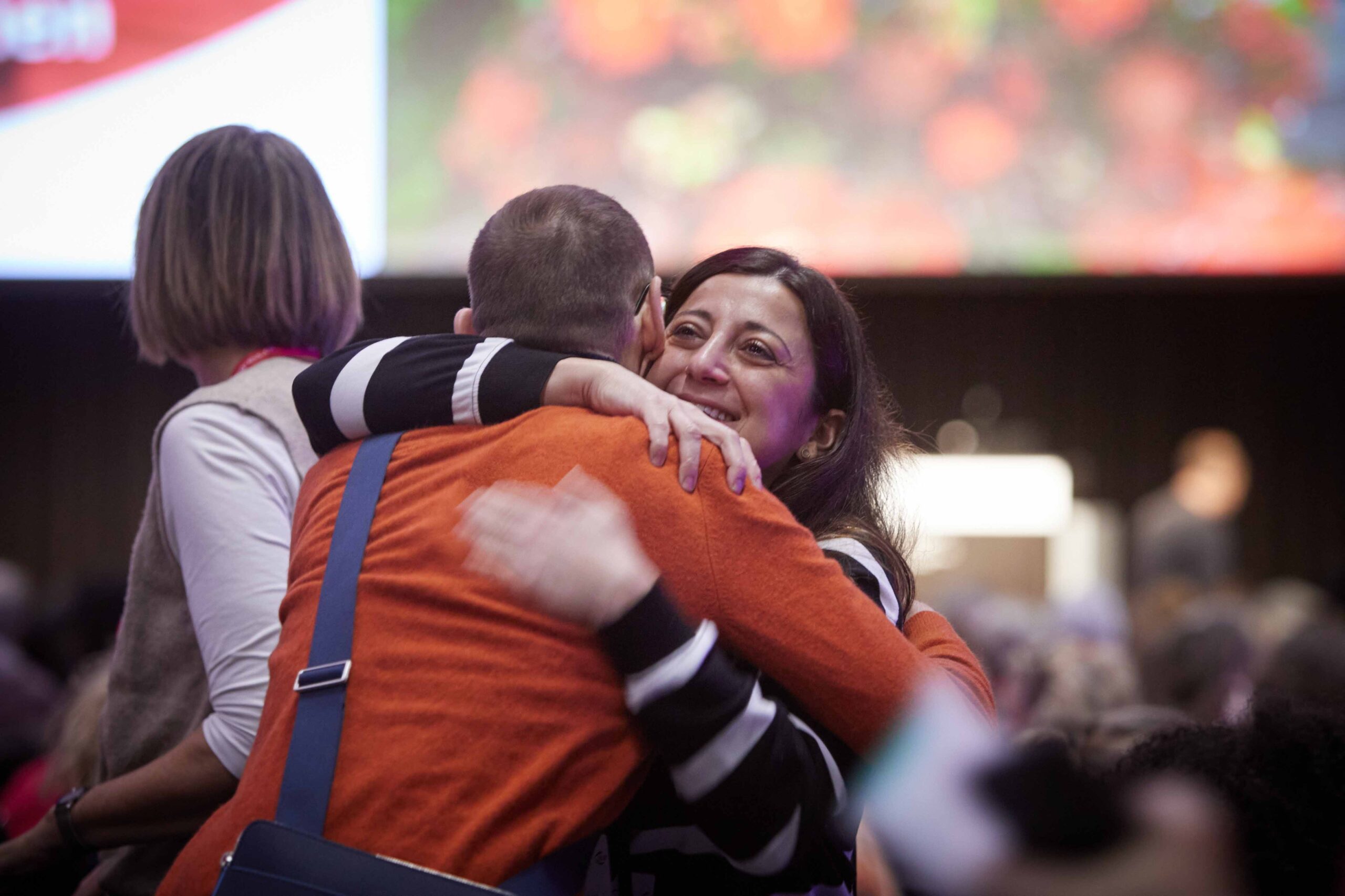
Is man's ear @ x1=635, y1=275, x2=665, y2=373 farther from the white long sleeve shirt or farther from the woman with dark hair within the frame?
the white long sleeve shirt

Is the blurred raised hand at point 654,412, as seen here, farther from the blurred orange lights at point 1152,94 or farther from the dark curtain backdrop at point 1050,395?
the dark curtain backdrop at point 1050,395

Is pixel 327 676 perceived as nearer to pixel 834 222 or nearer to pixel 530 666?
pixel 530 666

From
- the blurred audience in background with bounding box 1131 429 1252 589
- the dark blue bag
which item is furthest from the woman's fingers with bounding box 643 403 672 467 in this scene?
the blurred audience in background with bounding box 1131 429 1252 589

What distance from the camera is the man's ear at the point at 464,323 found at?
1.15m

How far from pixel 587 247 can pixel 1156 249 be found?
186 inches

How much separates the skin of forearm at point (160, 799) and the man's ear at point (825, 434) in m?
0.71

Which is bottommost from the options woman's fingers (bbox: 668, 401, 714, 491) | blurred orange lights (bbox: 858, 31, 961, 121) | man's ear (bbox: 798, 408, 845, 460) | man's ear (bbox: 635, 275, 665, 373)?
man's ear (bbox: 798, 408, 845, 460)

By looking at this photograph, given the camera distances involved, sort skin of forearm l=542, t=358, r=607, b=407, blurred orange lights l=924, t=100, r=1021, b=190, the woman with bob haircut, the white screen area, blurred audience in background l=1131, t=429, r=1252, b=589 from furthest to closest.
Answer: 1. blurred audience in background l=1131, t=429, r=1252, b=589
2. blurred orange lights l=924, t=100, r=1021, b=190
3. the white screen area
4. the woman with bob haircut
5. skin of forearm l=542, t=358, r=607, b=407

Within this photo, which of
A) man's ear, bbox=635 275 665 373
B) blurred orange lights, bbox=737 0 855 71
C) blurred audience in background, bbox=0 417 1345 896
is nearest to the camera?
blurred audience in background, bbox=0 417 1345 896

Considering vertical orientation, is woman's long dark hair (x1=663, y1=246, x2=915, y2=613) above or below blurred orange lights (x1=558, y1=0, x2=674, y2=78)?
below

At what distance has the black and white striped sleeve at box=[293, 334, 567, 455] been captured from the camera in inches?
38.8

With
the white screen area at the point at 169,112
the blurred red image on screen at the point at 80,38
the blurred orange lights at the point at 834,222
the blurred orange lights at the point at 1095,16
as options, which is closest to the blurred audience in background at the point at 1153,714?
the blurred orange lights at the point at 834,222

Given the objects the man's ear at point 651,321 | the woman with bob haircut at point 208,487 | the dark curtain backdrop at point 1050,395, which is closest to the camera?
the man's ear at point 651,321

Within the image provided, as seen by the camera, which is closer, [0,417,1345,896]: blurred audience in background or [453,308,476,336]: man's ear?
[0,417,1345,896]: blurred audience in background
